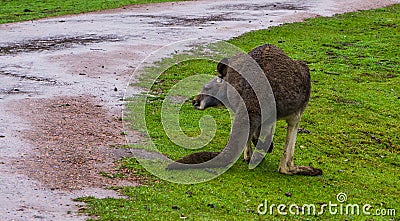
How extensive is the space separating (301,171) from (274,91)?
1.31 meters

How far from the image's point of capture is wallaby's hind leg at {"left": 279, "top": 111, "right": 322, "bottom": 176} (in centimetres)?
886

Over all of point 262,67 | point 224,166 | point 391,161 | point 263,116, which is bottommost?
point 391,161

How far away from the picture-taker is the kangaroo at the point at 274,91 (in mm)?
8469

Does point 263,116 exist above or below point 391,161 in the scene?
above

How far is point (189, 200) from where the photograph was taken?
7520mm

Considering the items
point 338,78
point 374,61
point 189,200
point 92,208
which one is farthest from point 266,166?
point 374,61

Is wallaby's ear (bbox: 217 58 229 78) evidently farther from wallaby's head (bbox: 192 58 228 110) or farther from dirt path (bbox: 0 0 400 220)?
dirt path (bbox: 0 0 400 220)

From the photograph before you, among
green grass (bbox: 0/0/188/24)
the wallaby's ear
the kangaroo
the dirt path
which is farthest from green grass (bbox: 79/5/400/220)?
green grass (bbox: 0/0/188/24)

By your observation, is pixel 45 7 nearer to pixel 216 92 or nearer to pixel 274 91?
pixel 216 92

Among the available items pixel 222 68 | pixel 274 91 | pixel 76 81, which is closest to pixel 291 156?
pixel 274 91

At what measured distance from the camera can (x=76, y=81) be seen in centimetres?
1386

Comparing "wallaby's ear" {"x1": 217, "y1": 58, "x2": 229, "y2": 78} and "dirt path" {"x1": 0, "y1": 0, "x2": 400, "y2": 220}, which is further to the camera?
"wallaby's ear" {"x1": 217, "y1": 58, "x2": 229, "y2": 78}

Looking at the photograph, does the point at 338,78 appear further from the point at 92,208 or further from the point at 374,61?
the point at 92,208

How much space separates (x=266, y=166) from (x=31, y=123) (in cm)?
366
